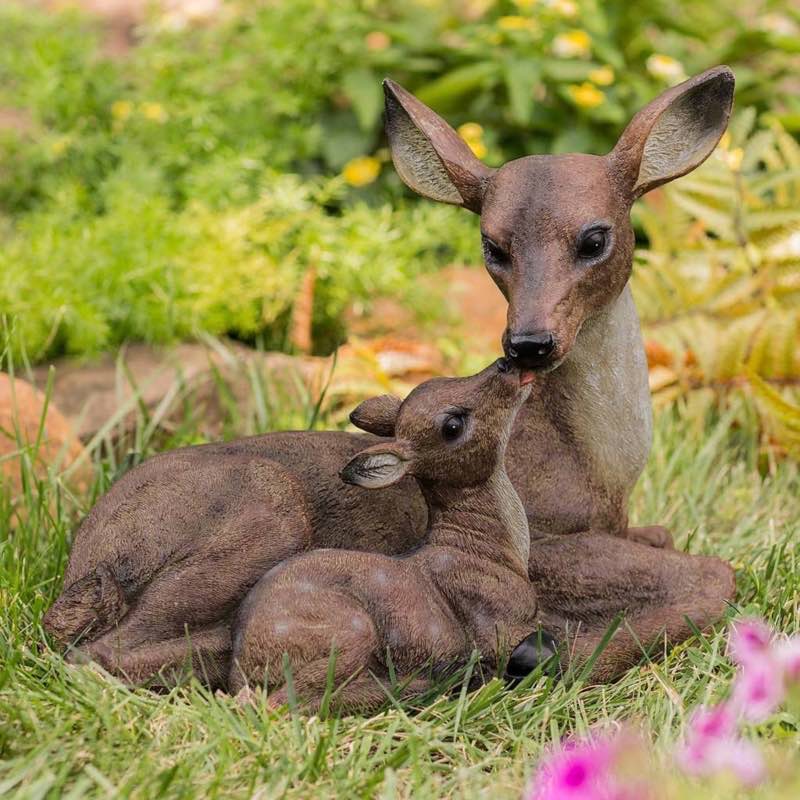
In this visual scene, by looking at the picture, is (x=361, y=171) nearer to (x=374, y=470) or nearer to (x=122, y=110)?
(x=122, y=110)

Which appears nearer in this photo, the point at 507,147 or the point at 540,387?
the point at 540,387

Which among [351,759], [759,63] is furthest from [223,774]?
[759,63]

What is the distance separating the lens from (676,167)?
298 cm

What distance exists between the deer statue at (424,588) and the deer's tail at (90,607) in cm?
29

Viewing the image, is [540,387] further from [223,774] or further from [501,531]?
[223,774]

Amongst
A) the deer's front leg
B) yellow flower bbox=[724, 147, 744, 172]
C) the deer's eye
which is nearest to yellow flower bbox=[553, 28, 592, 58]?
yellow flower bbox=[724, 147, 744, 172]

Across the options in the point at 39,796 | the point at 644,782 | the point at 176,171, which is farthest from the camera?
the point at 176,171

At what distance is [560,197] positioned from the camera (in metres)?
2.85

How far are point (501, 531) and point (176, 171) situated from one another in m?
4.77

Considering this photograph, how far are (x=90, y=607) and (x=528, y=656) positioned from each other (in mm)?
1026

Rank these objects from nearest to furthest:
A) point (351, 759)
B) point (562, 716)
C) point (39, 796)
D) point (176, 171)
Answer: point (39, 796) → point (351, 759) → point (562, 716) → point (176, 171)

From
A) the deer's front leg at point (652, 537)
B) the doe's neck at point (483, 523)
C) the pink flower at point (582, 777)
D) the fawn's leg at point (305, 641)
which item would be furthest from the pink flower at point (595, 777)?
the deer's front leg at point (652, 537)

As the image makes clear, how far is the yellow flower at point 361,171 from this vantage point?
22.5 feet

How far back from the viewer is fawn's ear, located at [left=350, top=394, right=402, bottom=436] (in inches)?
115
